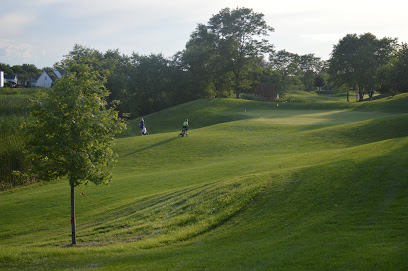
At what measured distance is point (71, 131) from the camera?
43.2 ft

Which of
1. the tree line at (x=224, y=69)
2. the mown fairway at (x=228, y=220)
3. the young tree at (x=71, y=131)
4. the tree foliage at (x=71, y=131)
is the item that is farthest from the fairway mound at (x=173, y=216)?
the tree line at (x=224, y=69)

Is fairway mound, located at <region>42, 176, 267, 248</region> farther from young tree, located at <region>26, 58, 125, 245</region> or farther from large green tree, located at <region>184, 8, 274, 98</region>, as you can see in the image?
large green tree, located at <region>184, 8, 274, 98</region>

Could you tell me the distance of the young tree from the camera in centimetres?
1302

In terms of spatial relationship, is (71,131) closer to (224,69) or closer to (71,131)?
(71,131)

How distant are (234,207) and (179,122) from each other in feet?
143

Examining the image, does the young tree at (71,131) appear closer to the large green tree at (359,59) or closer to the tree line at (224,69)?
the tree line at (224,69)

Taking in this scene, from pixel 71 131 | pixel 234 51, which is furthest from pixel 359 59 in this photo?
pixel 71 131

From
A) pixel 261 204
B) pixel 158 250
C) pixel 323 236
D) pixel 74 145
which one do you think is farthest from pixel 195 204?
pixel 323 236

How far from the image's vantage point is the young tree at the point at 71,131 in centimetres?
1302

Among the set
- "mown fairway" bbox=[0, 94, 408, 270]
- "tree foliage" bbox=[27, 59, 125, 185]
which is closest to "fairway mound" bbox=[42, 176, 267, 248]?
"mown fairway" bbox=[0, 94, 408, 270]

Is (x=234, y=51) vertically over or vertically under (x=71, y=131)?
over

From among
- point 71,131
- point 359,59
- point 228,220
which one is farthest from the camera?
point 359,59

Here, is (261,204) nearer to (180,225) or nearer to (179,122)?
(180,225)

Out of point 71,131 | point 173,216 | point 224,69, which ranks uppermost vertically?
point 224,69
